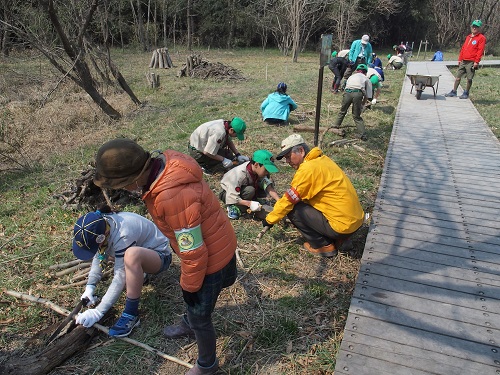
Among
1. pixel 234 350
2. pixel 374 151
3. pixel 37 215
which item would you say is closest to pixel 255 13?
pixel 374 151

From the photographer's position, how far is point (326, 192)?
3445 millimetres

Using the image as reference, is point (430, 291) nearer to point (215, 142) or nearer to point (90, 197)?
point (215, 142)

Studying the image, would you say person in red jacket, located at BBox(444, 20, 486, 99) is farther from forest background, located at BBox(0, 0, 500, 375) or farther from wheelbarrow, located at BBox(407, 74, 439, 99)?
forest background, located at BBox(0, 0, 500, 375)

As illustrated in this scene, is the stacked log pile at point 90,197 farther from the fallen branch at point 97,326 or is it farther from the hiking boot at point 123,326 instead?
the hiking boot at point 123,326

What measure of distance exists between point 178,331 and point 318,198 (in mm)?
1662

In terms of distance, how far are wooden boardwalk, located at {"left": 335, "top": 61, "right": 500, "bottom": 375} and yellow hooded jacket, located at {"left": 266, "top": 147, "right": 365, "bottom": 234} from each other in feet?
1.30

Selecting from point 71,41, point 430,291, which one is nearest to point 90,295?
point 430,291

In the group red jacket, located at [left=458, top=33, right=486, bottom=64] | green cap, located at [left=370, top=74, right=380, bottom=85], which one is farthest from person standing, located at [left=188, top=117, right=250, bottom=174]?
red jacket, located at [left=458, top=33, right=486, bottom=64]

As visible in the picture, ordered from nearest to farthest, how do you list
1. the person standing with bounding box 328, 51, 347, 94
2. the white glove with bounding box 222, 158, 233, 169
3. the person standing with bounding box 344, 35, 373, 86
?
the white glove with bounding box 222, 158, 233, 169
the person standing with bounding box 344, 35, 373, 86
the person standing with bounding box 328, 51, 347, 94

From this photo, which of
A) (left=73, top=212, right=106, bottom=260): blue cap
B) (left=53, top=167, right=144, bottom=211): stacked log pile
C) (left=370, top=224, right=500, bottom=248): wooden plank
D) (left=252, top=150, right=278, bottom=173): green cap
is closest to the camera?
(left=73, top=212, right=106, bottom=260): blue cap

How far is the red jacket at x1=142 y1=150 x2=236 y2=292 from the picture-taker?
6.03 ft

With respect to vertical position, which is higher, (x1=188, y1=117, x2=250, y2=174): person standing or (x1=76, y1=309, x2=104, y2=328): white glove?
(x1=188, y1=117, x2=250, y2=174): person standing

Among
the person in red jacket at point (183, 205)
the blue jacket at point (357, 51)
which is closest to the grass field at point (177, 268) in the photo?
the person in red jacket at point (183, 205)

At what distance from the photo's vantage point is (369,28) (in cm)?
3225
